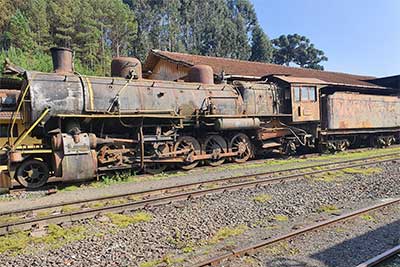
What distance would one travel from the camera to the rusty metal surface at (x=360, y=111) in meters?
17.4

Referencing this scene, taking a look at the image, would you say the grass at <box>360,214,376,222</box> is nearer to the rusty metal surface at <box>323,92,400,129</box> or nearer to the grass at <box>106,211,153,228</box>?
the grass at <box>106,211,153,228</box>

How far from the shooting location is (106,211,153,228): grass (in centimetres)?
618

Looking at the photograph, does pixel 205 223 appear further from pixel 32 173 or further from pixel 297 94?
pixel 297 94

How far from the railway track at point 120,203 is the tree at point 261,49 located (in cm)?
5638

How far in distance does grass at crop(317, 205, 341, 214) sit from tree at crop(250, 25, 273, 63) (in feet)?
195

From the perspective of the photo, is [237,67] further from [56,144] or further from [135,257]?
[135,257]

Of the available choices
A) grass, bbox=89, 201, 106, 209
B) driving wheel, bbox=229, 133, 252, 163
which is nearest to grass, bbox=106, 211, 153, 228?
grass, bbox=89, 201, 106, 209

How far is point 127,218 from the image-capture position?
6426mm

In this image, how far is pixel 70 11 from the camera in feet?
151

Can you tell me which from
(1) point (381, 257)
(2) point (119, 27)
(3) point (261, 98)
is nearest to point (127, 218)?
(1) point (381, 257)

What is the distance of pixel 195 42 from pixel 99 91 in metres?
57.9

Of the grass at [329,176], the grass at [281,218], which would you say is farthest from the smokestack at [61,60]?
the grass at [329,176]

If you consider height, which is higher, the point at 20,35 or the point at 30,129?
the point at 20,35

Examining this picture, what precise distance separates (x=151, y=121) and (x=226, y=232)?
668cm
